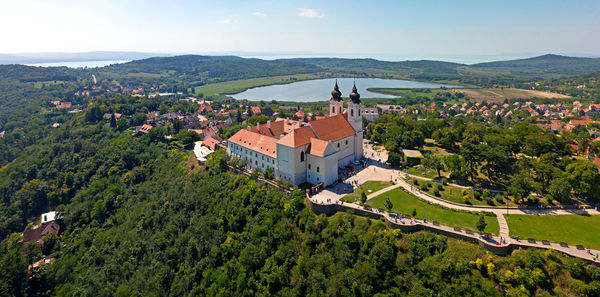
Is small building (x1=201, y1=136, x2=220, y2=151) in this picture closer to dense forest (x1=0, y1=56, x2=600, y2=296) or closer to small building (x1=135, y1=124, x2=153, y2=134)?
dense forest (x1=0, y1=56, x2=600, y2=296)

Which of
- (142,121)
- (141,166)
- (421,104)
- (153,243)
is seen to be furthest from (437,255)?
(421,104)

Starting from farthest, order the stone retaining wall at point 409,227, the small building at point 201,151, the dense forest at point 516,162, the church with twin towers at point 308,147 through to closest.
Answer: the small building at point 201,151
the church with twin towers at point 308,147
the dense forest at point 516,162
the stone retaining wall at point 409,227

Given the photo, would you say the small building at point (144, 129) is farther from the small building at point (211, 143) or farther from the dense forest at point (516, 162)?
the dense forest at point (516, 162)

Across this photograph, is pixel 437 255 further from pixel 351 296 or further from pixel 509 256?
pixel 351 296

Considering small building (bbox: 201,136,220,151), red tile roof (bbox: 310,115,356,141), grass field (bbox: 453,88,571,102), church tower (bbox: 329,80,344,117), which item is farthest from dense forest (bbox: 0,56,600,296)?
grass field (bbox: 453,88,571,102)

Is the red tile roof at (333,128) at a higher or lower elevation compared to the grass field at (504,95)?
lower

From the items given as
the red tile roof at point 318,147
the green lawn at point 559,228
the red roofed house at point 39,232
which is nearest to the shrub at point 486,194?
the green lawn at point 559,228
